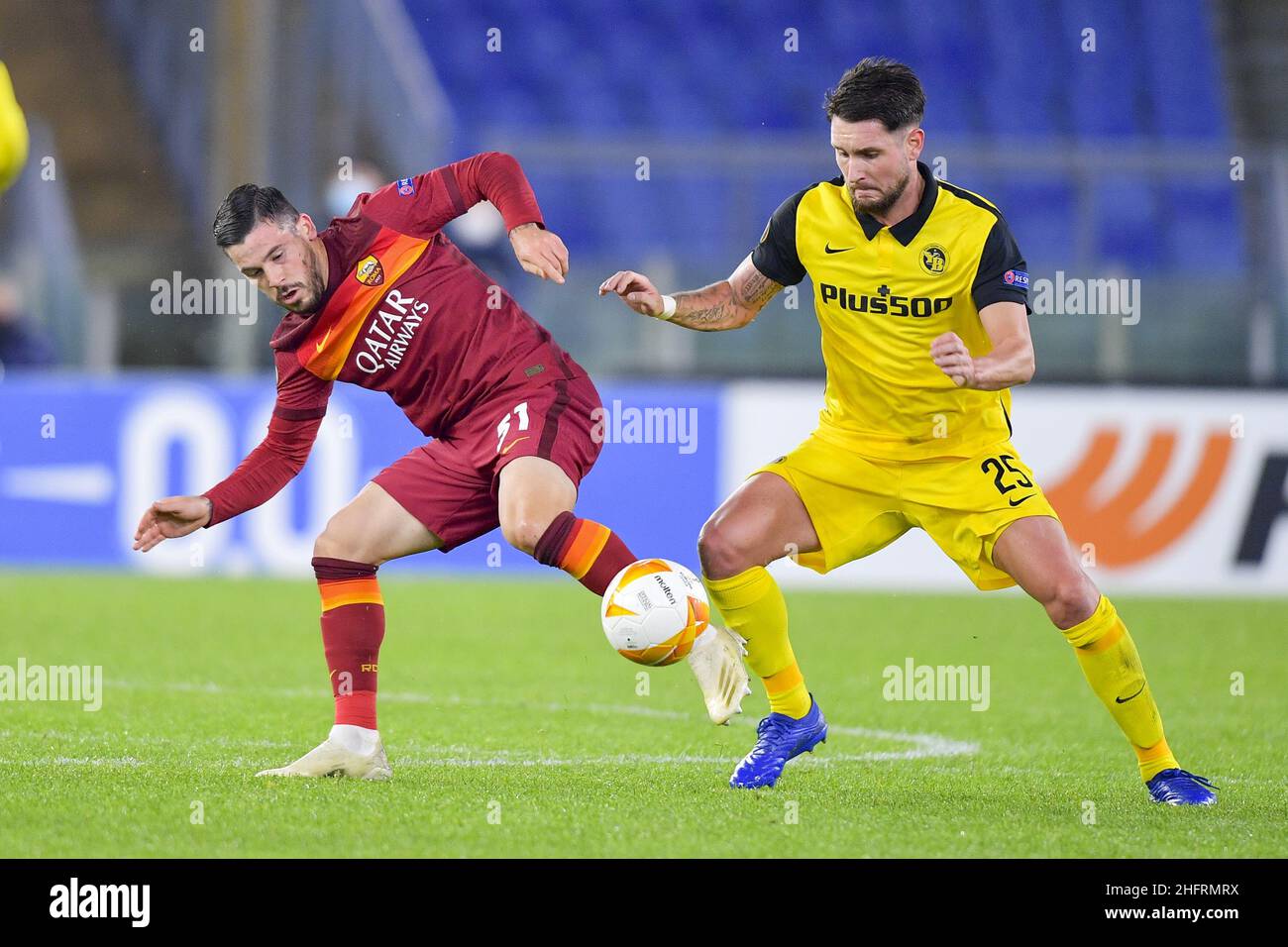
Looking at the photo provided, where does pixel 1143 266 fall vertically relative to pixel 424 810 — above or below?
above

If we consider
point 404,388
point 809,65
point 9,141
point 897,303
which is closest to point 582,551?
point 404,388

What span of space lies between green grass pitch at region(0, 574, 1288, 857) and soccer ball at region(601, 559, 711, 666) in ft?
1.44

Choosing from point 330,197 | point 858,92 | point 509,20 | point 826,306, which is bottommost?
point 826,306

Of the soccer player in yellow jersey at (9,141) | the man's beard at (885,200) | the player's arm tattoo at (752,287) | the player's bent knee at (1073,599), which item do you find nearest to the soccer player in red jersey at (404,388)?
the player's arm tattoo at (752,287)

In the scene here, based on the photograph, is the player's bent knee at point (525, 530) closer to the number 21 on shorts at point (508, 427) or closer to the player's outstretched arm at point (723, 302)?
the number 21 on shorts at point (508, 427)

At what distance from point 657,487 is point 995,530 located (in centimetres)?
695

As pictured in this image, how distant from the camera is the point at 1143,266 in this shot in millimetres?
16328

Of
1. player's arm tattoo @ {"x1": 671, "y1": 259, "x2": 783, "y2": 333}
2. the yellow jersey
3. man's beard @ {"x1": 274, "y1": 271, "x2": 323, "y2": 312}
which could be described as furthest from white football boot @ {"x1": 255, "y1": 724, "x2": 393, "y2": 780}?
the yellow jersey

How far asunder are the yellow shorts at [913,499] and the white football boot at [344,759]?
4.71ft

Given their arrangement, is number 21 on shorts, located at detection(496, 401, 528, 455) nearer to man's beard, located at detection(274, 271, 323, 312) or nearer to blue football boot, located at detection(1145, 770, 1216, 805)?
man's beard, located at detection(274, 271, 323, 312)

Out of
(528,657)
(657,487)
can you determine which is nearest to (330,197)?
(657,487)

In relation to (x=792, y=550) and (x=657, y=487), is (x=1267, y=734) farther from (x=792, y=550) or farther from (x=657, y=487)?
(x=657, y=487)

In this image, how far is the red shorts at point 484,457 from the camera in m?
5.39

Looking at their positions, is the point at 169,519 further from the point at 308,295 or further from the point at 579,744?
the point at 579,744
